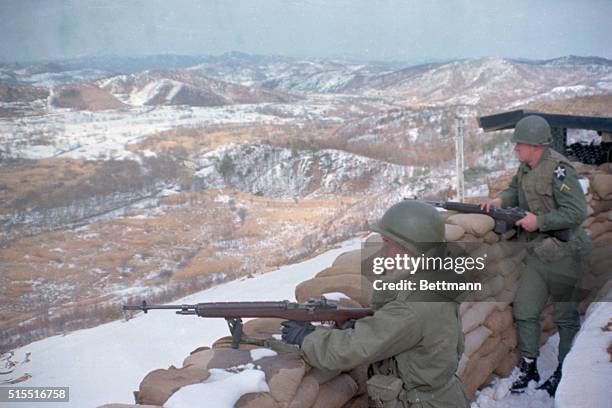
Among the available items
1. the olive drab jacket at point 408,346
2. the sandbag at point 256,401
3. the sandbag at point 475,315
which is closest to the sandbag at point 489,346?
the sandbag at point 475,315

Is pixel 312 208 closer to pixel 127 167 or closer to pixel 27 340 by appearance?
pixel 127 167

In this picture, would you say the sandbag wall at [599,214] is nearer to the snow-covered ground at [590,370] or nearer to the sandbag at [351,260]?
the snow-covered ground at [590,370]

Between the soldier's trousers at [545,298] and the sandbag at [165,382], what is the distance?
2517 millimetres

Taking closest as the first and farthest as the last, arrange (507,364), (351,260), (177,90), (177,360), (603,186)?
(351,260), (507,364), (177,360), (603,186), (177,90)

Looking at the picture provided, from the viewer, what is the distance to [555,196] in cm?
370

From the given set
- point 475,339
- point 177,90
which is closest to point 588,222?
point 475,339

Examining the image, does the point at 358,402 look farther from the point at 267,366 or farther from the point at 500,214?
the point at 500,214

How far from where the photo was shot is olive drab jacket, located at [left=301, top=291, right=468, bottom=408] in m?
2.08

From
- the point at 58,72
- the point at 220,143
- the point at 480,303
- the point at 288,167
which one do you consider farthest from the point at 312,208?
the point at 480,303

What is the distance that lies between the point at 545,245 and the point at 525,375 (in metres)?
0.98

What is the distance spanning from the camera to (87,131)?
13.4 metres

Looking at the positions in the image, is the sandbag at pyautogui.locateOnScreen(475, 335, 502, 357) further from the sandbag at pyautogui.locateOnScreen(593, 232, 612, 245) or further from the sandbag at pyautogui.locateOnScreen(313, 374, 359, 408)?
the sandbag at pyautogui.locateOnScreen(593, 232, 612, 245)

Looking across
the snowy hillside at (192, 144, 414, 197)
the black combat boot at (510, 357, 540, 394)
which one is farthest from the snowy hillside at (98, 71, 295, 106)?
the black combat boot at (510, 357, 540, 394)

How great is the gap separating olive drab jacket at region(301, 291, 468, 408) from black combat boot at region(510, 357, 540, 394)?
5.79ft
